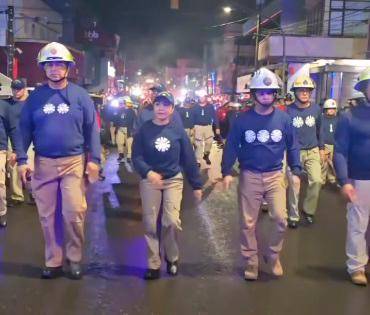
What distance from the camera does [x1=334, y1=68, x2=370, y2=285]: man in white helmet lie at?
18.3 ft

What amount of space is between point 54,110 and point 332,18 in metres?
30.6

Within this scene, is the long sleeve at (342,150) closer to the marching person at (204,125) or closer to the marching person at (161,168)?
the marching person at (161,168)

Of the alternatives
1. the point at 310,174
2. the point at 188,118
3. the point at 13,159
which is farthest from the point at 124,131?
the point at 13,159

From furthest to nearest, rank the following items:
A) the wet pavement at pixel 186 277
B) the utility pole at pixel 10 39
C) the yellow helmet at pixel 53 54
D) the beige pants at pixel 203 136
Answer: the utility pole at pixel 10 39, the beige pants at pixel 203 136, the yellow helmet at pixel 53 54, the wet pavement at pixel 186 277

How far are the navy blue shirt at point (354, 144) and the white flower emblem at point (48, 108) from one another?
8.84ft

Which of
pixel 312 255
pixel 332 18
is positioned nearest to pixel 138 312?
pixel 312 255

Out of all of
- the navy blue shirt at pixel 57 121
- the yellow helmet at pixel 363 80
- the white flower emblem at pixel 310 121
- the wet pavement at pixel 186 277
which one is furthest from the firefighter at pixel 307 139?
the navy blue shirt at pixel 57 121

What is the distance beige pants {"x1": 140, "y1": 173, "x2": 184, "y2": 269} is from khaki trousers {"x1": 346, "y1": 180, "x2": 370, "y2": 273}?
1.69m

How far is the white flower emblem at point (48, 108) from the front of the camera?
5.46m

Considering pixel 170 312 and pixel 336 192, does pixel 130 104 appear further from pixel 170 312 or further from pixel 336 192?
pixel 170 312

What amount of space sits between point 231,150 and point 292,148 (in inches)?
24.5

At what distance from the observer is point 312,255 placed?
680 centimetres

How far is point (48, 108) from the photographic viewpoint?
17.9ft

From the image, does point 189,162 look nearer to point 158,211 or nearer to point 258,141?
point 158,211
